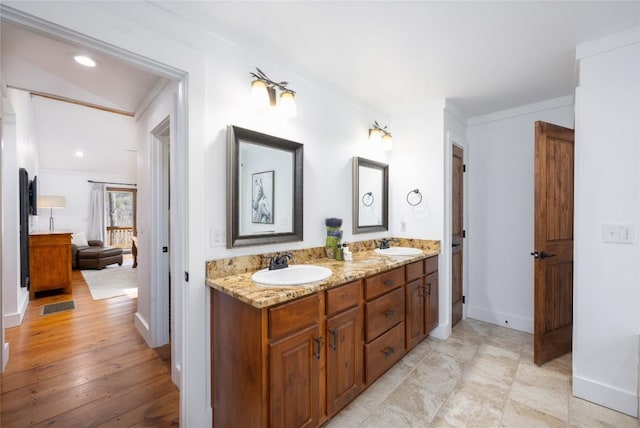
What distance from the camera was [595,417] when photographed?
1703 millimetres

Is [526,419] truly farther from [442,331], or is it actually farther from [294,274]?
[294,274]

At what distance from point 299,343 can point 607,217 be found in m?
2.13

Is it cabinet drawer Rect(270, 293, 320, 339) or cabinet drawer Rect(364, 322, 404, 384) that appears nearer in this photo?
cabinet drawer Rect(270, 293, 320, 339)

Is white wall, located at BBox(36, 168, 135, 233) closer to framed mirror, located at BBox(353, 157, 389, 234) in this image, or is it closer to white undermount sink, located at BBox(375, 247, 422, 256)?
framed mirror, located at BBox(353, 157, 389, 234)

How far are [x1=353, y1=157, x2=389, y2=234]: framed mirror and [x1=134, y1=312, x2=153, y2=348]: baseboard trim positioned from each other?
2.17 m

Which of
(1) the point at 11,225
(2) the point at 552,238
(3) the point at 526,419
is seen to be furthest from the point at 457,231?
(1) the point at 11,225

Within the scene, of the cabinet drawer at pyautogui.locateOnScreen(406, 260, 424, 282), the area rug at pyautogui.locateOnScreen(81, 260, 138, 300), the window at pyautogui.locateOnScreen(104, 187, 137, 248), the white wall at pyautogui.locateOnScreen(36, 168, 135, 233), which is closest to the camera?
the cabinet drawer at pyautogui.locateOnScreen(406, 260, 424, 282)

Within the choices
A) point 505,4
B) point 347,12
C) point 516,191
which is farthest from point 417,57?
point 516,191

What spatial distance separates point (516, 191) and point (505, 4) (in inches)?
83.1

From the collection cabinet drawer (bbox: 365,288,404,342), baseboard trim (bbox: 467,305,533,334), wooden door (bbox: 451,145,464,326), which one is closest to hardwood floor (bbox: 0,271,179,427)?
cabinet drawer (bbox: 365,288,404,342)

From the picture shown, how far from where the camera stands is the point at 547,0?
4.79 feet

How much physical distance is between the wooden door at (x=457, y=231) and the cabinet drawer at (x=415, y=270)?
707mm

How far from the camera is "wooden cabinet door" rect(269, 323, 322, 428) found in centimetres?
129

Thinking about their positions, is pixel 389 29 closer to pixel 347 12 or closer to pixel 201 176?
pixel 347 12
